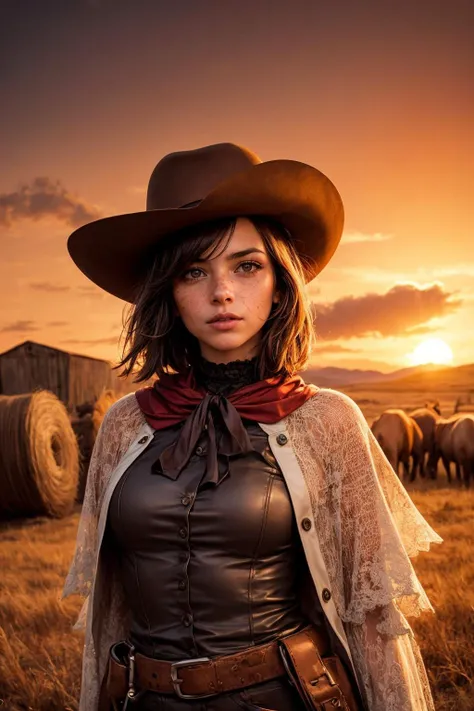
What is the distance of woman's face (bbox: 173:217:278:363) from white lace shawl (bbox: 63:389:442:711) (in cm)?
29

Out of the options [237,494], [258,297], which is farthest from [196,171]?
[237,494]

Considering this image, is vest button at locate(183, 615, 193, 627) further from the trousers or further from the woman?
the trousers

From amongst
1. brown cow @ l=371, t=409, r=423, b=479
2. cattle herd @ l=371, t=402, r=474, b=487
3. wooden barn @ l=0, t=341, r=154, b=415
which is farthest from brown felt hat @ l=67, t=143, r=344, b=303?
wooden barn @ l=0, t=341, r=154, b=415

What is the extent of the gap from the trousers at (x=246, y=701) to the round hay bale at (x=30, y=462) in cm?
763

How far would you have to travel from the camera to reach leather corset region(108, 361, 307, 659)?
1844 millimetres

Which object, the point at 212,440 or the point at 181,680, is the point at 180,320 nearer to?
the point at 212,440

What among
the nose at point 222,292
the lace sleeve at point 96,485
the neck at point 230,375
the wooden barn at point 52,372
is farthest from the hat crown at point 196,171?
the wooden barn at point 52,372

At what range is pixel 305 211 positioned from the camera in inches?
84.9

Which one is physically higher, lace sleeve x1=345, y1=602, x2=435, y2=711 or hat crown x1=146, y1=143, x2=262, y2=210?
hat crown x1=146, y1=143, x2=262, y2=210

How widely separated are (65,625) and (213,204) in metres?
3.65

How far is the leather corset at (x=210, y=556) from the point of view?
1844 mm

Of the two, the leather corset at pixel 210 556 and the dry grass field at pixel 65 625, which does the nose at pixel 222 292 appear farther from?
the dry grass field at pixel 65 625

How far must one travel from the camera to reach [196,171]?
206 centimetres

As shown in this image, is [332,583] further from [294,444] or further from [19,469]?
[19,469]
